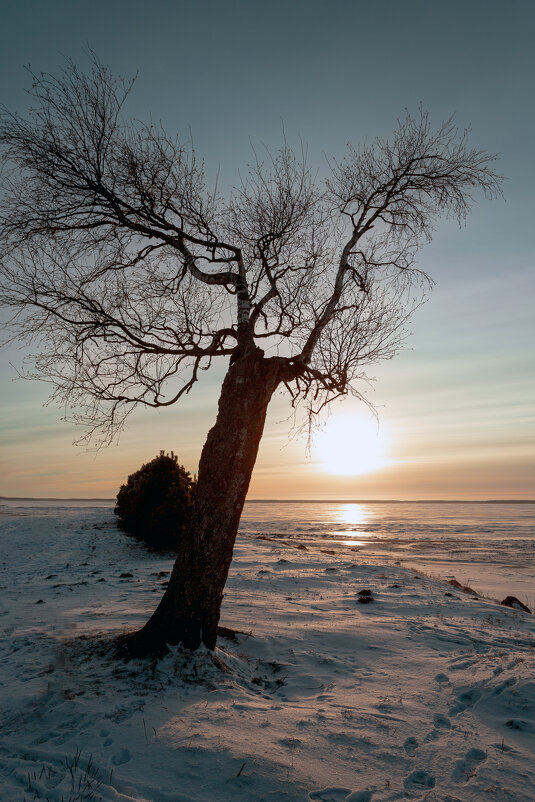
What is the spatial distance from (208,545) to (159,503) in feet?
33.6

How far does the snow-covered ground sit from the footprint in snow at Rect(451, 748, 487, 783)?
2 centimetres

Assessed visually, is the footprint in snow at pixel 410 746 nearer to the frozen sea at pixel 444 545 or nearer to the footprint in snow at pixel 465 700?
the footprint in snow at pixel 465 700

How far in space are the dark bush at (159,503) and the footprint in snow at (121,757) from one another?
36.2 ft

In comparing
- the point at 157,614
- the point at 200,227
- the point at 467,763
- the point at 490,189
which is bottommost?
the point at 467,763

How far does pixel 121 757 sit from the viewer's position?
3.78 m

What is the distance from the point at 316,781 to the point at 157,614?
9.28ft

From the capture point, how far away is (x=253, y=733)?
420 cm

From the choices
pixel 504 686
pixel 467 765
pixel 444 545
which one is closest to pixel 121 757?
pixel 467 765

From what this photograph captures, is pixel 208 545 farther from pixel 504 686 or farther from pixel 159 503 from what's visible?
pixel 159 503

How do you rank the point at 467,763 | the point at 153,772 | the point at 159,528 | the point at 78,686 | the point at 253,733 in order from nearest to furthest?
the point at 153,772, the point at 467,763, the point at 253,733, the point at 78,686, the point at 159,528

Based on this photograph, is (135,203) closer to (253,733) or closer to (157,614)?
(157,614)

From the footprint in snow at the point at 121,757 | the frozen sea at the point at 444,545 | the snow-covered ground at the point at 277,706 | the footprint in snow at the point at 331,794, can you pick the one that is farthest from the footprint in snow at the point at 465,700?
the frozen sea at the point at 444,545

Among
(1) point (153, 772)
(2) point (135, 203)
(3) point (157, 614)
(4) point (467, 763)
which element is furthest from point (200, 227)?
(4) point (467, 763)

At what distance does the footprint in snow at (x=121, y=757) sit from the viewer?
3713 millimetres
